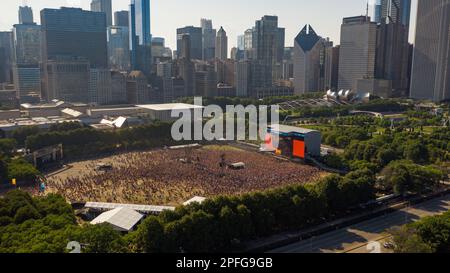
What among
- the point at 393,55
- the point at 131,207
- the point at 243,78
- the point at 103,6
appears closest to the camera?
the point at 131,207

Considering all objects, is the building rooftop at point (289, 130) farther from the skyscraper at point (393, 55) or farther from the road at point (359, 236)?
the skyscraper at point (393, 55)

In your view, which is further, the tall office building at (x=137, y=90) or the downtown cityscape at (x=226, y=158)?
the tall office building at (x=137, y=90)

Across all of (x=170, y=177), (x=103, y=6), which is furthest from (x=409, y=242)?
(x=103, y=6)

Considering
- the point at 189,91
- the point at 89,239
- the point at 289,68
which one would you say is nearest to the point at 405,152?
the point at 89,239

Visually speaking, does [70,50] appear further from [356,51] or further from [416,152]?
[416,152]

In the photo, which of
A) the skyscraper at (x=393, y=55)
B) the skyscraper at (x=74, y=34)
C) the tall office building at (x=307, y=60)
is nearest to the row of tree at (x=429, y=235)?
the skyscraper at (x=74, y=34)

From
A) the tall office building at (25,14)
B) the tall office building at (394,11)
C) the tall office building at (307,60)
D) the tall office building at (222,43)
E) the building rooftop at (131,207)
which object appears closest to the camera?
the building rooftop at (131,207)

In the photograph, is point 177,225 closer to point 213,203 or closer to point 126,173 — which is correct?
point 213,203
